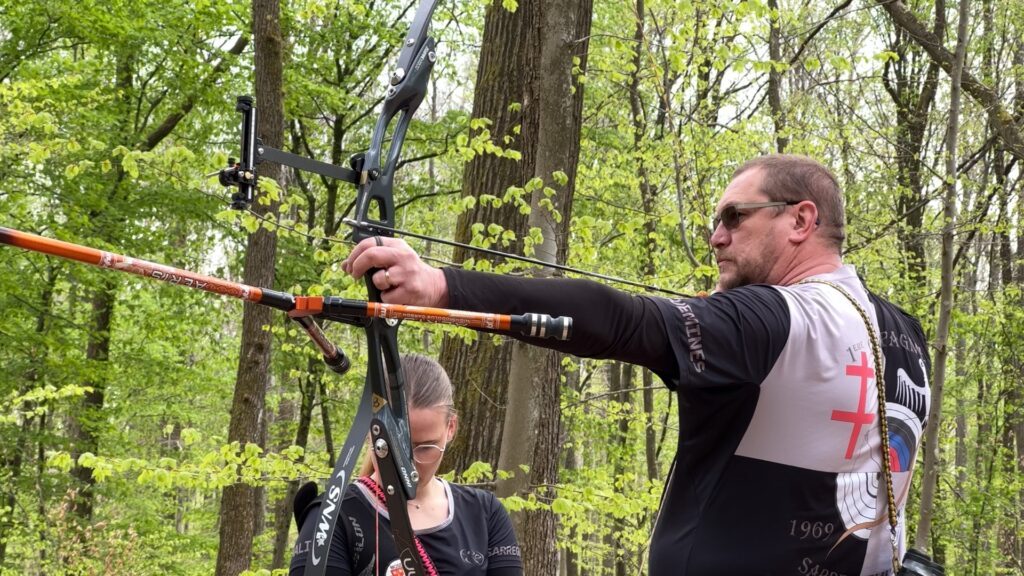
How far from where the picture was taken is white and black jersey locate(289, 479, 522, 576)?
2.20 meters

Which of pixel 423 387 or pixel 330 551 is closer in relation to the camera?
pixel 330 551

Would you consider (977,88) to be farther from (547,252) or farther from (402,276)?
(402,276)

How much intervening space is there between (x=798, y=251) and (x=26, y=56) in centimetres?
1135

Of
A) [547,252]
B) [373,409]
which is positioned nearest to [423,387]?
[373,409]

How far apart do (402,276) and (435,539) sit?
1159 mm

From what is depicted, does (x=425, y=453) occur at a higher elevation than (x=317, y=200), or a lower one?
lower

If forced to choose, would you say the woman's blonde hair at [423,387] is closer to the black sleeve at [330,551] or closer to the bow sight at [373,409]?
the black sleeve at [330,551]

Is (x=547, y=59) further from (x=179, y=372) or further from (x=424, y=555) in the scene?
(x=179, y=372)

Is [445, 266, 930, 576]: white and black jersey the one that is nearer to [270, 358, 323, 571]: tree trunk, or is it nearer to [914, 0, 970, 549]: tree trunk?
[914, 0, 970, 549]: tree trunk

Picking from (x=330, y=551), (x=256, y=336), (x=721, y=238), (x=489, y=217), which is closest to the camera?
(x=721, y=238)

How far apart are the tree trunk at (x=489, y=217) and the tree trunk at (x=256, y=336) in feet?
5.53

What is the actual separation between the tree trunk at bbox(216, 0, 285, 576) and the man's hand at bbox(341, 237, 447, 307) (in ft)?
16.2

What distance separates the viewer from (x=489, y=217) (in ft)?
17.0

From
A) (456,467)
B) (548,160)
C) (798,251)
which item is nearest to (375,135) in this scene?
(798,251)
